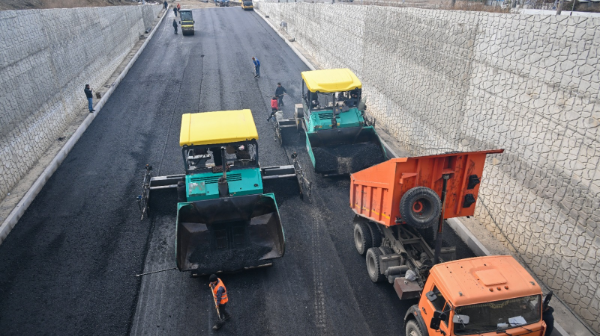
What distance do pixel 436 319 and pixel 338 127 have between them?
28.6 ft

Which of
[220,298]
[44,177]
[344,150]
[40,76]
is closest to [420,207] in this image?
[220,298]

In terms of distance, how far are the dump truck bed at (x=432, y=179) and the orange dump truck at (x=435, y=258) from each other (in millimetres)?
18

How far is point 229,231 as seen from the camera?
9516 mm

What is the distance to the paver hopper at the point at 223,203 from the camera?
869cm

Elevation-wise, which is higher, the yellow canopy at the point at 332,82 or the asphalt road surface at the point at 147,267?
the yellow canopy at the point at 332,82

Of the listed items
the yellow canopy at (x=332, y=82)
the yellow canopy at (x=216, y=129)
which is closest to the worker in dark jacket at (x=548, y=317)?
the yellow canopy at (x=216, y=129)

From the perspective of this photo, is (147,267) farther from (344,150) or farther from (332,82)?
(332,82)

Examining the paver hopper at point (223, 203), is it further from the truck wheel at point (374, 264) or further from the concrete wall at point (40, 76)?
the concrete wall at point (40, 76)

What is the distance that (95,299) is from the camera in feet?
26.2

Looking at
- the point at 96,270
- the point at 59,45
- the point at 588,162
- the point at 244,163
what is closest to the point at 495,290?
the point at 588,162

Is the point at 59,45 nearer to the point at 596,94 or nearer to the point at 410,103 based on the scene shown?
the point at 410,103

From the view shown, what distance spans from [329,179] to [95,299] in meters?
7.43

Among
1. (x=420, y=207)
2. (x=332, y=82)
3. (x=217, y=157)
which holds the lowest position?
(x=217, y=157)

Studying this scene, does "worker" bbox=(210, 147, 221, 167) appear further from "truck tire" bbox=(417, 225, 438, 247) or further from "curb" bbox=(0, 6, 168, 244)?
"curb" bbox=(0, 6, 168, 244)
